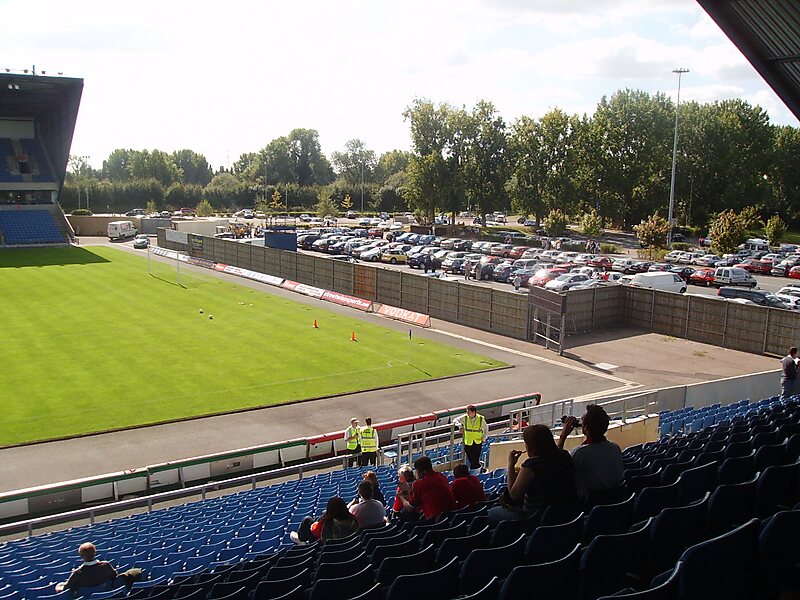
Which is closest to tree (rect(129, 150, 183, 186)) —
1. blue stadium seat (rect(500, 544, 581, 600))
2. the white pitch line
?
the white pitch line

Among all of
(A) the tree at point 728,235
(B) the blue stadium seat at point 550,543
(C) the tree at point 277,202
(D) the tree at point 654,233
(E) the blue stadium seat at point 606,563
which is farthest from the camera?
(C) the tree at point 277,202

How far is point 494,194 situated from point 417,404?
72.7 meters

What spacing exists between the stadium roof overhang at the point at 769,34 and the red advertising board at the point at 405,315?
64.1 ft

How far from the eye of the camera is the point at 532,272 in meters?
52.5

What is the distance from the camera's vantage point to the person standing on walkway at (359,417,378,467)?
17.7m

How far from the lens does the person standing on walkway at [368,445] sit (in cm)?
1772

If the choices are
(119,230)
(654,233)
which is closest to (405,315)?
(654,233)

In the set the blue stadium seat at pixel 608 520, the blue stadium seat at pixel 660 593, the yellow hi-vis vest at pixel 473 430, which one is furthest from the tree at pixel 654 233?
the blue stadium seat at pixel 660 593

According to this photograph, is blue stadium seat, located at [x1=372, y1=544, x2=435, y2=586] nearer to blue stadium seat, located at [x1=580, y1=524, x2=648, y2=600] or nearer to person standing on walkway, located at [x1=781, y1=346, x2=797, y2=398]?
blue stadium seat, located at [x1=580, y1=524, x2=648, y2=600]

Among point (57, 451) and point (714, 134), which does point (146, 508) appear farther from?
point (714, 134)

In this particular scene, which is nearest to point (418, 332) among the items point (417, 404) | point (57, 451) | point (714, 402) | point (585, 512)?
point (417, 404)

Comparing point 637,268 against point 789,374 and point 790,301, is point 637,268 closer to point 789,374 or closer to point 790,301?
point 790,301

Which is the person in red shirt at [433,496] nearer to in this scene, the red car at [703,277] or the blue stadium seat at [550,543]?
the blue stadium seat at [550,543]

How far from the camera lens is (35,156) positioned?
261ft
